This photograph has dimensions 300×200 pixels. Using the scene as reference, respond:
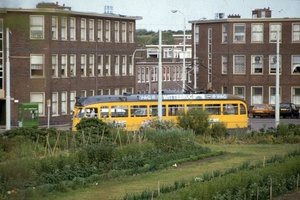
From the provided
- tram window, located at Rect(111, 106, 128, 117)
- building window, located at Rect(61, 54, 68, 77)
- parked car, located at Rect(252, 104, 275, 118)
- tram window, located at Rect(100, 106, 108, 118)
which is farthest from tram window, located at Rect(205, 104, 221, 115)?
building window, located at Rect(61, 54, 68, 77)

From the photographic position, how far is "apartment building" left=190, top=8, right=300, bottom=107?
28.4 m

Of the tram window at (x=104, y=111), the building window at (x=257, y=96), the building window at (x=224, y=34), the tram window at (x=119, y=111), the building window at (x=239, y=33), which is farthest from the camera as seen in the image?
the building window at (x=257, y=96)

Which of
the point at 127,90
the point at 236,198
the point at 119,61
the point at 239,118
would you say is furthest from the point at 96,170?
the point at 239,118

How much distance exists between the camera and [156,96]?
923 inches

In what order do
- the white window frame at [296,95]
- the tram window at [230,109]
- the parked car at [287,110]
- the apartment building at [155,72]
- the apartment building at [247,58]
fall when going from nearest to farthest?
the tram window at [230,109], the apartment building at [247,58], the apartment building at [155,72], the parked car at [287,110], the white window frame at [296,95]

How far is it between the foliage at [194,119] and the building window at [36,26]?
60.1 feet

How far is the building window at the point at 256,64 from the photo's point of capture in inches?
1224

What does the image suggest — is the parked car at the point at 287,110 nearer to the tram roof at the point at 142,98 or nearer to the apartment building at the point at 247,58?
the apartment building at the point at 247,58

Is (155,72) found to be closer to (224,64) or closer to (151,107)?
(224,64)

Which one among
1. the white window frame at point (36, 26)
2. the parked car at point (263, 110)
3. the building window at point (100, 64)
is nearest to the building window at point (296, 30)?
the parked car at point (263, 110)

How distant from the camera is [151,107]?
2347 centimetres

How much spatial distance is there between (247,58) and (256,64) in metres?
0.62

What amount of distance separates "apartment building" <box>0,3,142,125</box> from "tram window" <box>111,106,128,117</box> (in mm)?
568

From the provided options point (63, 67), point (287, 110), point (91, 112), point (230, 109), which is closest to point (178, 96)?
point (230, 109)
